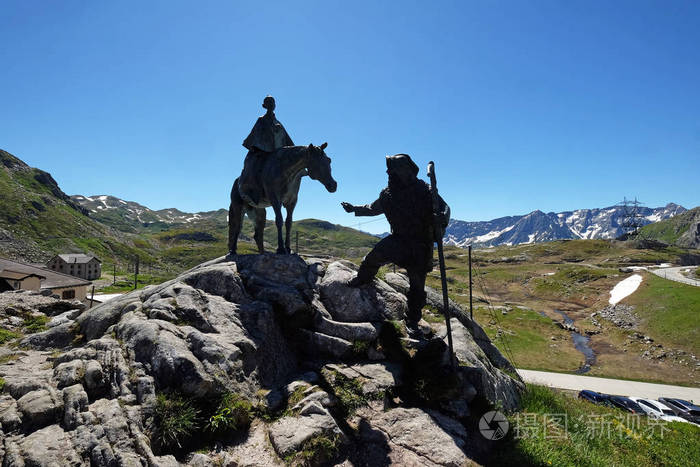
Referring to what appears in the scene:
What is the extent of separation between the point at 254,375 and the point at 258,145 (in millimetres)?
6951

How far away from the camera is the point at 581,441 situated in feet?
23.3

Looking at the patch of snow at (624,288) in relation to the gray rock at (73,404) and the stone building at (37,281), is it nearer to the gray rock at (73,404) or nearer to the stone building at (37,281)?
the gray rock at (73,404)

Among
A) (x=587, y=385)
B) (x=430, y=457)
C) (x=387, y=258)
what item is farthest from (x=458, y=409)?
(x=587, y=385)

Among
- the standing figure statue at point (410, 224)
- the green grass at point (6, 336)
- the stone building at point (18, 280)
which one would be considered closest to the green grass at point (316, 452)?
the standing figure statue at point (410, 224)

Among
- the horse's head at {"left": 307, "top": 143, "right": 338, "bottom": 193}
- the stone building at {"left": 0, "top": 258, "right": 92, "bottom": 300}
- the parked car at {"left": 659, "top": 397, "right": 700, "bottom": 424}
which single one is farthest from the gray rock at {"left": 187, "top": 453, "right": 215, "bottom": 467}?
the stone building at {"left": 0, "top": 258, "right": 92, "bottom": 300}

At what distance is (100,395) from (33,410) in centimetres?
76

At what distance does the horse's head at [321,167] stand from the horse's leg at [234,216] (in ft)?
10.8

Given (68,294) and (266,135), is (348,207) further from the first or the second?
(68,294)

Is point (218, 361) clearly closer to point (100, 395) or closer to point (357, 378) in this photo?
point (100, 395)

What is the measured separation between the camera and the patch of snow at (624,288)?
6144cm

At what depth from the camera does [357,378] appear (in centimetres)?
676

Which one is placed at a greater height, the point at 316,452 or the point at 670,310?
the point at 316,452

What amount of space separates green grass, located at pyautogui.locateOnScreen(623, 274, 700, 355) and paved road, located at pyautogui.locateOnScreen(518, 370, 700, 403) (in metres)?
12.0

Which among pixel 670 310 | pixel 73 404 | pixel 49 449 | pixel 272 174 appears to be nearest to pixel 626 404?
pixel 272 174
